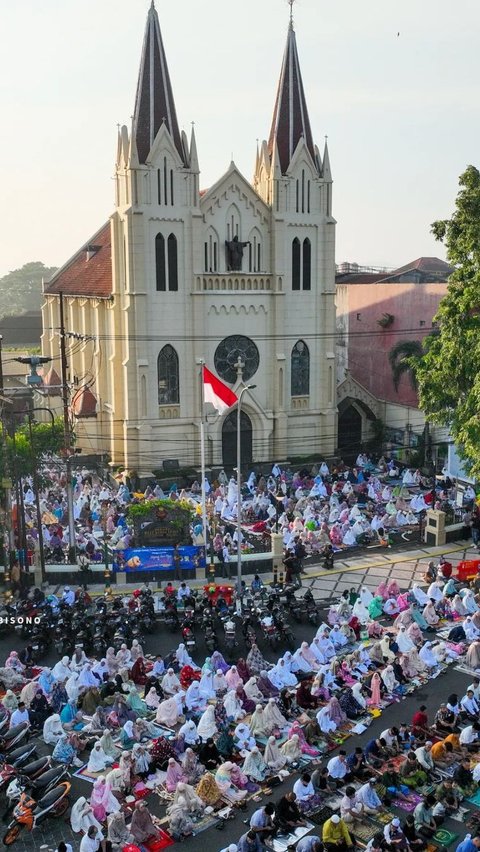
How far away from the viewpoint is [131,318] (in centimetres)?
4284

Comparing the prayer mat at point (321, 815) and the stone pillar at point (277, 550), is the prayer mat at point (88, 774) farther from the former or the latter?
the stone pillar at point (277, 550)

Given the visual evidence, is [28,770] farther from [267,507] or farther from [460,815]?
[267,507]

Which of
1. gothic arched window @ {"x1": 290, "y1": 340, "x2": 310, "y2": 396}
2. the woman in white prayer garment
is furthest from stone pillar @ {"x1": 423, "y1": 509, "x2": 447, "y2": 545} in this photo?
the woman in white prayer garment

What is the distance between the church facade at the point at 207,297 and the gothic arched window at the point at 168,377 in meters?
0.07

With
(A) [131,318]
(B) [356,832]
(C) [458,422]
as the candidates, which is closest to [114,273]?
(A) [131,318]

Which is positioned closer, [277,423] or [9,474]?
[9,474]

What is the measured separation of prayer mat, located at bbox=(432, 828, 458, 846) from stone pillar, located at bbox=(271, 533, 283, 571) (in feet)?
48.7

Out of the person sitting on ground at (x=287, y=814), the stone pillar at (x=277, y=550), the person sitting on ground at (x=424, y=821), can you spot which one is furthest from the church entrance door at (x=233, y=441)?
the person sitting on ground at (x=424, y=821)

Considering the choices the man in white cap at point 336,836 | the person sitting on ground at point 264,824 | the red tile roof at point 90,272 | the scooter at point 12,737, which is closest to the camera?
the man in white cap at point 336,836

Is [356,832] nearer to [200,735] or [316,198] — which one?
[200,735]

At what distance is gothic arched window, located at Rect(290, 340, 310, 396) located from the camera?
155 ft

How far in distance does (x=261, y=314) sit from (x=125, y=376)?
803 centimetres

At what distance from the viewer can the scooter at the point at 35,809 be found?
16.1m

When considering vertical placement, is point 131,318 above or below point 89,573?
above
